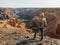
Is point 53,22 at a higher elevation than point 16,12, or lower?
lower

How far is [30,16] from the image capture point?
1760 mm

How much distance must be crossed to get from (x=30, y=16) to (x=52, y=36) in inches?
13.4

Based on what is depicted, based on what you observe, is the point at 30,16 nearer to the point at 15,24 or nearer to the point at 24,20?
the point at 24,20

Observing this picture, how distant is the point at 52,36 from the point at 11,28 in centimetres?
48

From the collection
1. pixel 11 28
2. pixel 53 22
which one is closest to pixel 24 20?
pixel 11 28

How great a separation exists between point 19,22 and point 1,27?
219 mm

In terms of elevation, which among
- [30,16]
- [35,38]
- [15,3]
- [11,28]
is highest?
[15,3]

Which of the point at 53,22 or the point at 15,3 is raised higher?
the point at 15,3

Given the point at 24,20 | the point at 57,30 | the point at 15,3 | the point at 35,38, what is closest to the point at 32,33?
the point at 35,38

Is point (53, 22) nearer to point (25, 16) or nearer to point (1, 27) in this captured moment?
point (25, 16)

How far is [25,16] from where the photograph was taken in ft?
5.79

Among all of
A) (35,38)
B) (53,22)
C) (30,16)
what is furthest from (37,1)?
(35,38)

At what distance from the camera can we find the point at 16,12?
1780 mm

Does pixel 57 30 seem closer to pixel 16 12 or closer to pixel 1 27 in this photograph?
pixel 16 12
